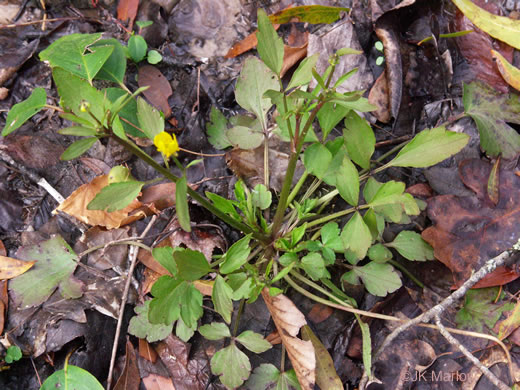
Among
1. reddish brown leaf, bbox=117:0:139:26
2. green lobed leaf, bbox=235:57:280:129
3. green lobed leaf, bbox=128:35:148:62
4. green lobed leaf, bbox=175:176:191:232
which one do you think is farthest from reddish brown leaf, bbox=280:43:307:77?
green lobed leaf, bbox=175:176:191:232

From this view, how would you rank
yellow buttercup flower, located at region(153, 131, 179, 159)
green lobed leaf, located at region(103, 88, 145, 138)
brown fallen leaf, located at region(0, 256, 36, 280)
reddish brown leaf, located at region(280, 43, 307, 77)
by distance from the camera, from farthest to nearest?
reddish brown leaf, located at region(280, 43, 307, 77)
green lobed leaf, located at region(103, 88, 145, 138)
brown fallen leaf, located at region(0, 256, 36, 280)
yellow buttercup flower, located at region(153, 131, 179, 159)

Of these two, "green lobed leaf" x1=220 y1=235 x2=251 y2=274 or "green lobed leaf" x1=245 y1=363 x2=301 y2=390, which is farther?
"green lobed leaf" x1=245 y1=363 x2=301 y2=390

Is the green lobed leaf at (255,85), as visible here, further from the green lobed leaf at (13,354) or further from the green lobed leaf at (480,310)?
the green lobed leaf at (13,354)

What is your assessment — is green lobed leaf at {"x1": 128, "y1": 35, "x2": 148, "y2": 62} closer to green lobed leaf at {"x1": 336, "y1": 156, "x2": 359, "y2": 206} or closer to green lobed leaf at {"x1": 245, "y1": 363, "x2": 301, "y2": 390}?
green lobed leaf at {"x1": 336, "y1": 156, "x2": 359, "y2": 206}

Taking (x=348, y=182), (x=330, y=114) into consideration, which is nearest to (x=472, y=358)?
(x=348, y=182)

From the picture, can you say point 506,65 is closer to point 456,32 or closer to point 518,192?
point 456,32

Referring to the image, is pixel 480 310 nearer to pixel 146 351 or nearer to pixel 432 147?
pixel 432 147
